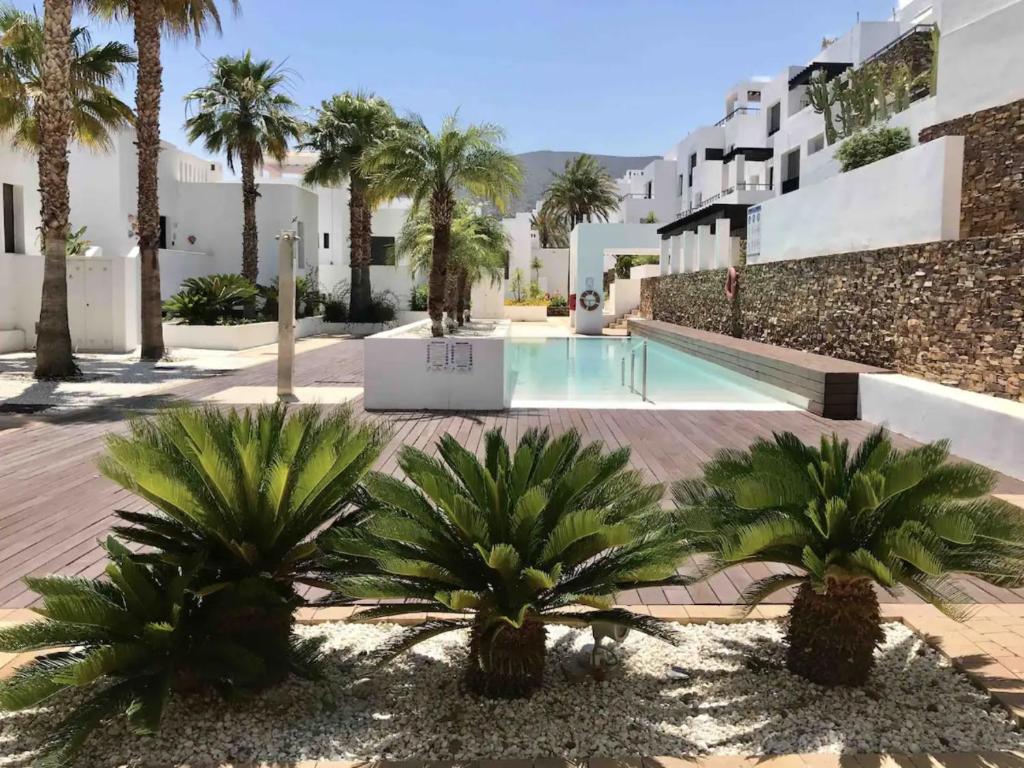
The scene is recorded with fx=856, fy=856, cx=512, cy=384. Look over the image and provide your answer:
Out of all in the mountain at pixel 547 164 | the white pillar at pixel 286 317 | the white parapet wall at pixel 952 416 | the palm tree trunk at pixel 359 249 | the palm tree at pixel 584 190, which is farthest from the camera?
the mountain at pixel 547 164

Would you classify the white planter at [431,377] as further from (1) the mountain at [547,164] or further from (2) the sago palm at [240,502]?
(1) the mountain at [547,164]

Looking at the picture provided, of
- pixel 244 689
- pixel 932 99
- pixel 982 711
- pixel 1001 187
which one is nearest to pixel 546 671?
pixel 244 689

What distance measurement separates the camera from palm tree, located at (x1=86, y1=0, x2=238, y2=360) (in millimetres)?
16953

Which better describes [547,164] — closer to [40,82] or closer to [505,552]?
[40,82]

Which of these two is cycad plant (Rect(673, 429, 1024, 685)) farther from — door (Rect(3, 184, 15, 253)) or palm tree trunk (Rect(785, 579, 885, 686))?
door (Rect(3, 184, 15, 253))

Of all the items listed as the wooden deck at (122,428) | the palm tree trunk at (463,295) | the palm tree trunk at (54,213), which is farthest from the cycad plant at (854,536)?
the palm tree trunk at (463,295)

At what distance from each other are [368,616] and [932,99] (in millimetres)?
18568

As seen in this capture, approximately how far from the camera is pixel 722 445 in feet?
30.1

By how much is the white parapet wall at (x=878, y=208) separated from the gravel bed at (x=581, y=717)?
28.8 feet

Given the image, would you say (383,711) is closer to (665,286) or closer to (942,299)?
(942,299)

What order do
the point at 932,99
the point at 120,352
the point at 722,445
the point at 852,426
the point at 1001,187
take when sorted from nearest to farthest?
the point at 722,445 → the point at 1001,187 → the point at 852,426 → the point at 932,99 → the point at 120,352

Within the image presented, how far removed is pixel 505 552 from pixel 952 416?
755 cm

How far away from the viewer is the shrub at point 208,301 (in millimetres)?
22500

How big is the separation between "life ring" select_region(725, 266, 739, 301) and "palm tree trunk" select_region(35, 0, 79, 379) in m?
14.6
